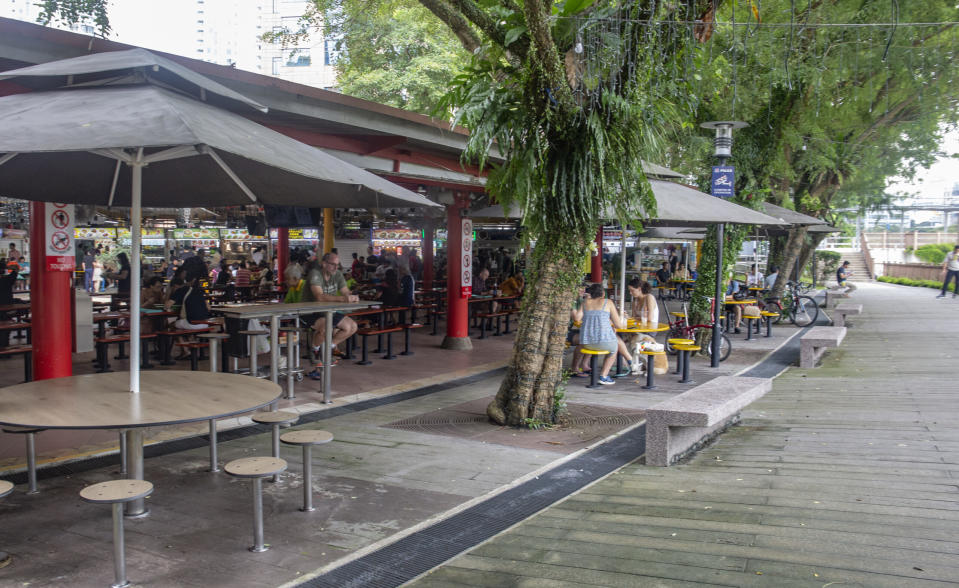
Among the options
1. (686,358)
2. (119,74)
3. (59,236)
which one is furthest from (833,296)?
(119,74)

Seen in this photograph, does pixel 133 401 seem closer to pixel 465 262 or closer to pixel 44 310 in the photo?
pixel 44 310

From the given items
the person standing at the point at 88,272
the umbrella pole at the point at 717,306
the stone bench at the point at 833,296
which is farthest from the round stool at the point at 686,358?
the person standing at the point at 88,272

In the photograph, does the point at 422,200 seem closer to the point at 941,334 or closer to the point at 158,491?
the point at 158,491

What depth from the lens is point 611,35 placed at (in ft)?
21.2

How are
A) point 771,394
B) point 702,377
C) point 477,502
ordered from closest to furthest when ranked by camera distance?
point 477,502
point 771,394
point 702,377

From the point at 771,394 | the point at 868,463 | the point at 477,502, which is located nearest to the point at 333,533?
the point at 477,502

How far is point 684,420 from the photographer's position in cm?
573

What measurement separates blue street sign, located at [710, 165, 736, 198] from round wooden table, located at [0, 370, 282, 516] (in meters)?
8.62

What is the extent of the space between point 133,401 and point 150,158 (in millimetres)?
1521

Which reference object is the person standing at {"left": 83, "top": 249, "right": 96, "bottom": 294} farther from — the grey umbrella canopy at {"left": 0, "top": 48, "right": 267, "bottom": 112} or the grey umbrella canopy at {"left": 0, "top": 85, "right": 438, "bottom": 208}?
the grey umbrella canopy at {"left": 0, "top": 48, "right": 267, "bottom": 112}

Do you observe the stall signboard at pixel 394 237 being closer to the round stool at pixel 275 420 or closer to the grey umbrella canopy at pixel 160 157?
the grey umbrella canopy at pixel 160 157

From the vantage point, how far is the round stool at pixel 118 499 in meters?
3.54

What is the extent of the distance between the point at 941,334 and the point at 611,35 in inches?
460

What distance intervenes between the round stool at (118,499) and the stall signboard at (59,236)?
4.78 metres
